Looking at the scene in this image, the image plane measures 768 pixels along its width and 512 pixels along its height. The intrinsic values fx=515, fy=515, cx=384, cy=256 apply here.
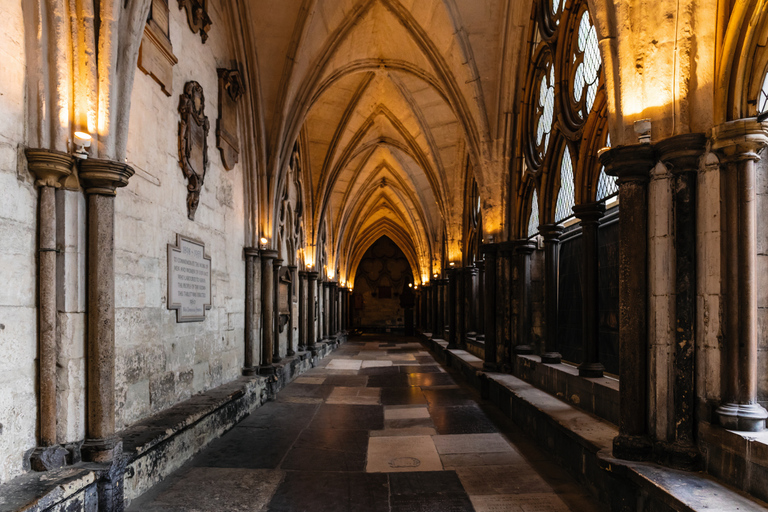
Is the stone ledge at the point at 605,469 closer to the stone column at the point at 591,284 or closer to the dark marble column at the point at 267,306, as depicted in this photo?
the stone column at the point at 591,284

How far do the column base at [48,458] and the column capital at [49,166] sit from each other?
170cm

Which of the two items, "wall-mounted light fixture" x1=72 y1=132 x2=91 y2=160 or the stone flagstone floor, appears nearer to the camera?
"wall-mounted light fixture" x1=72 y1=132 x2=91 y2=160

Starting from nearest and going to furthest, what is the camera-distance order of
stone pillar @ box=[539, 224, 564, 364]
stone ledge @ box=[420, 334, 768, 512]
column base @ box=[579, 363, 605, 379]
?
1. stone ledge @ box=[420, 334, 768, 512]
2. column base @ box=[579, 363, 605, 379]
3. stone pillar @ box=[539, 224, 564, 364]

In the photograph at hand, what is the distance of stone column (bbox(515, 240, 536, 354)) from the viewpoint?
7.71 metres

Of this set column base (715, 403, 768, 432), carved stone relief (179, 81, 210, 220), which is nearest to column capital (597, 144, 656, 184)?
column base (715, 403, 768, 432)

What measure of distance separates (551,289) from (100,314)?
A: 5227mm

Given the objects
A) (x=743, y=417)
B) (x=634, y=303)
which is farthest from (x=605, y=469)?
(x=634, y=303)

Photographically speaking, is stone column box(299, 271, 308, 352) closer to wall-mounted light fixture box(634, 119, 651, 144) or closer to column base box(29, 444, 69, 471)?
column base box(29, 444, 69, 471)

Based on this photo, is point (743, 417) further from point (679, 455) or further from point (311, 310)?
point (311, 310)

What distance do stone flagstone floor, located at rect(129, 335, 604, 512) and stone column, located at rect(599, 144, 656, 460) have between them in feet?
2.28

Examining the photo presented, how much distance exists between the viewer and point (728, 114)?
316 centimetres

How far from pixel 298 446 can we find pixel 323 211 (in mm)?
10272

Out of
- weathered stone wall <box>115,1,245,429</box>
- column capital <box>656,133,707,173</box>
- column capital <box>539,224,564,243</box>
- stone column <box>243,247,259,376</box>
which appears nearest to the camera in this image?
column capital <box>656,133,707,173</box>

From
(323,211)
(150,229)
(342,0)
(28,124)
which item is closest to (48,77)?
(28,124)
